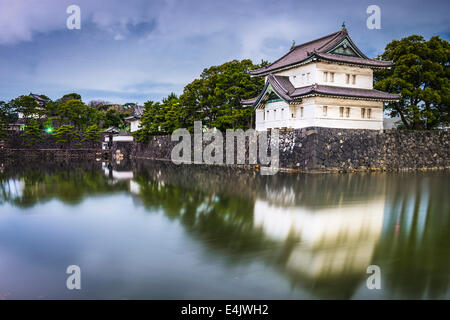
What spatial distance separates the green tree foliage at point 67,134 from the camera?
167ft

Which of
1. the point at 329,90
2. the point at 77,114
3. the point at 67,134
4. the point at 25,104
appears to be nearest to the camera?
the point at 329,90

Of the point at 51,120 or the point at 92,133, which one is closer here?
the point at 92,133

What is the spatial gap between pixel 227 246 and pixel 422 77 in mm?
24900

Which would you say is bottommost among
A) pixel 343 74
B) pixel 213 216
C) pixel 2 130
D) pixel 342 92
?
pixel 213 216

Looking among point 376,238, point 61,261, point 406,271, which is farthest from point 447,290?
point 61,261

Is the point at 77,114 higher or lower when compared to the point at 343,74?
higher

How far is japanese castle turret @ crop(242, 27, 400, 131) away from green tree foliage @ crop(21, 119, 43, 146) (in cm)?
3825

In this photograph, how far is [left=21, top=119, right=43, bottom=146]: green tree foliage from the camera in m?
49.5

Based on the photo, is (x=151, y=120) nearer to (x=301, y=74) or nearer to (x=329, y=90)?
(x=301, y=74)

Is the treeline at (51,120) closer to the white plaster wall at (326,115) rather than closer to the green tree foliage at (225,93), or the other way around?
the green tree foliage at (225,93)

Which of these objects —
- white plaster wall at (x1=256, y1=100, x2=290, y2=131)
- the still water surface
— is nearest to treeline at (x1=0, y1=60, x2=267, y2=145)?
white plaster wall at (x1=256, y1=100, x2=290, y2=131)

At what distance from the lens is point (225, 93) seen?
29.5m

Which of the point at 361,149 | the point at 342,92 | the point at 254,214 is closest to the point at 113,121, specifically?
the point at 342,92

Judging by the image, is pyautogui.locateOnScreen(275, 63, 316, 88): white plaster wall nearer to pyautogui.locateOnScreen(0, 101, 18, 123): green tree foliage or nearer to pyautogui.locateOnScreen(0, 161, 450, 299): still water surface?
pyautogui.locateOnScreen(0, 161, 450, 299): still water surface
